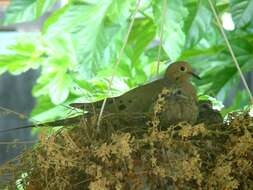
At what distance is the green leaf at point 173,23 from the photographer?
99 cm

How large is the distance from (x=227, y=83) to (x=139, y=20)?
225 mm

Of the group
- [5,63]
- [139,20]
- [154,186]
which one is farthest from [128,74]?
[154,186]

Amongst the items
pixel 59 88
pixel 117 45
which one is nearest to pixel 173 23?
pixel 117 45

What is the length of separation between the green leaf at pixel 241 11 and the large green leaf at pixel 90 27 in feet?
0.62

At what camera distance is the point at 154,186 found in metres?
0.74

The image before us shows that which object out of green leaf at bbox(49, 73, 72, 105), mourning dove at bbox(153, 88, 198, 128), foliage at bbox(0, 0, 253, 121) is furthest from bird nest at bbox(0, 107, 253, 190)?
green leaf at bbox(49, 73, 72, 105)

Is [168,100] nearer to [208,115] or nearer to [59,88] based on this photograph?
[208,115]

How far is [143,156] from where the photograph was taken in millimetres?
742

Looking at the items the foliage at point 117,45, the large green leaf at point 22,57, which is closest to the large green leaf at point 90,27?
the foliage at point 117,45

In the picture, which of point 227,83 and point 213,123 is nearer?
point 213,123

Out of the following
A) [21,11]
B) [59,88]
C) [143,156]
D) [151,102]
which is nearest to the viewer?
[143,156]

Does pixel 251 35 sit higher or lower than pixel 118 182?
Result: higher

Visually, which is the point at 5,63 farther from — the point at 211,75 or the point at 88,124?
the point at 88,124

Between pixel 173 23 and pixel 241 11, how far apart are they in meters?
0.14
